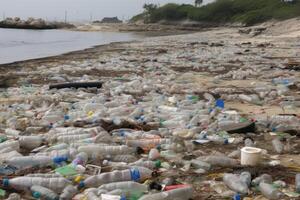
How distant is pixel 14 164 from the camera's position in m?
4.61

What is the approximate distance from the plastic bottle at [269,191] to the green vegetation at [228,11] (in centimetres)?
6769

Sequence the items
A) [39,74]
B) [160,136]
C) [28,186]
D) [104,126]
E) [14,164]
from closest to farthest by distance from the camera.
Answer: [28,186] < [14,164] < [160,136] < [104,126] < [39,74]

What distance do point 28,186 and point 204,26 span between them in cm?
9369

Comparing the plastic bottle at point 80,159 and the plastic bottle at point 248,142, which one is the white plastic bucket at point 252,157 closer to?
the plastic bottle at point 248,142

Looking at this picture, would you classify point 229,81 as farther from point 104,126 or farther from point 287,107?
point 104,126

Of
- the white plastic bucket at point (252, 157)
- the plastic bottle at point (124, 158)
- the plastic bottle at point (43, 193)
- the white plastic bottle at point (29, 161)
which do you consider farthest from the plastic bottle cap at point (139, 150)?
the plastic bottle at point (43, 193)

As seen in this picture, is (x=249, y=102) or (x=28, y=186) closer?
(x=28, y=186)

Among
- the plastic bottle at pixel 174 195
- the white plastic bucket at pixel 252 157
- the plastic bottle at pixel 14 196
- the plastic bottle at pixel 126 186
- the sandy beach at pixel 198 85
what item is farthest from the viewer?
the sandy beach at pixel 198 85

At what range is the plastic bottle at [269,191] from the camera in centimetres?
374

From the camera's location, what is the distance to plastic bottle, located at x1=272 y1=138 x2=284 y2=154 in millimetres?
5133

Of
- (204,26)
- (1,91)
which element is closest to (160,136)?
(1,91)

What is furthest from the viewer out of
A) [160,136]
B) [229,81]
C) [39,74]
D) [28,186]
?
[39,74]

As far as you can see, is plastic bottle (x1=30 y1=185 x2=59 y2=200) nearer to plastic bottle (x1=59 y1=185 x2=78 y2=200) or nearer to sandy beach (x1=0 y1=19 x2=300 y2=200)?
plastic bottle (x1=59 y1=185 x2=78 y2=200)

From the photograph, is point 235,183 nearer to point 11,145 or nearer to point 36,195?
point 36,195
